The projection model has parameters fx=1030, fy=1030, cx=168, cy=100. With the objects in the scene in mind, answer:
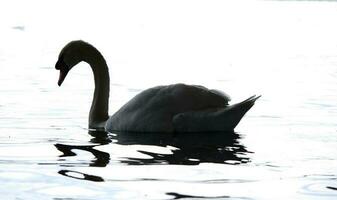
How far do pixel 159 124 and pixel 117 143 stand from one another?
739 mm

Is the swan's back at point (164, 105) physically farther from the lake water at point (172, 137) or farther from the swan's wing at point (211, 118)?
the lake water at point (172, 137)

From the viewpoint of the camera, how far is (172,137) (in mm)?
11109

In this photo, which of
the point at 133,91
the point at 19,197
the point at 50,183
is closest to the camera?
the point at 19,197

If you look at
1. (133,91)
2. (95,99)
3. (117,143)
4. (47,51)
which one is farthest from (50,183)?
(47,51)

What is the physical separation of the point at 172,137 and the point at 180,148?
77 centimetres

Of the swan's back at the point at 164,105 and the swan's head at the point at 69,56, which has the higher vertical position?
the swan's head at the point at 69,56

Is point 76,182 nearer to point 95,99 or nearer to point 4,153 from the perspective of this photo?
point 4,153

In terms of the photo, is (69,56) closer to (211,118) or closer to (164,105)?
(164,105)

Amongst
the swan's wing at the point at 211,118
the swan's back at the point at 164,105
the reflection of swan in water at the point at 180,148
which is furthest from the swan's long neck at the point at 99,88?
A: the swan's wing at the point at 211,118

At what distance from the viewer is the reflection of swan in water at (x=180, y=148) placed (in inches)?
373

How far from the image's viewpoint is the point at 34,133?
11.3 metres

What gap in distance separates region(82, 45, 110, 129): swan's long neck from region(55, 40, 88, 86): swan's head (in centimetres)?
9

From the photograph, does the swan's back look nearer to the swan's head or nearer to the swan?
the swan

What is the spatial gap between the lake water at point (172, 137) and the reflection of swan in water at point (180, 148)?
0.04 feet
